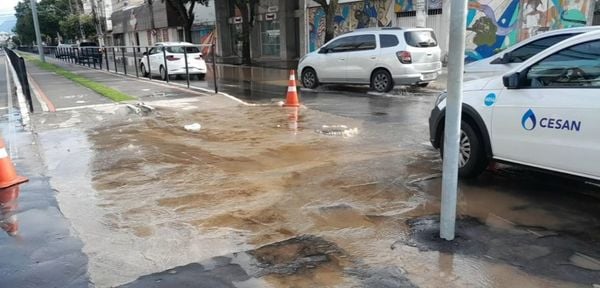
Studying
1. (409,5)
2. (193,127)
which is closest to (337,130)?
(193,127)

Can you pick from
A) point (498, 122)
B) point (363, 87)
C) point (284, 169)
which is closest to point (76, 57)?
point (363, 87)

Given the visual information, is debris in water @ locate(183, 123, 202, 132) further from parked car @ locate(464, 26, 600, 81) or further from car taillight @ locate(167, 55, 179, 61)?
car taillight @ locate(167, 55, 179, 61)

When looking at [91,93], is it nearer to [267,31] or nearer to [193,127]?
[193,127]

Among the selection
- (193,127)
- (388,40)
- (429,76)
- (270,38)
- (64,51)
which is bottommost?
(193,127)

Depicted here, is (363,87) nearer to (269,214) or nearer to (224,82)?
(224,82)

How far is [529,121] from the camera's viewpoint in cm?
485

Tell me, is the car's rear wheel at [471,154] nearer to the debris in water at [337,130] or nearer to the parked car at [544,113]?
the parked car at [544,113]

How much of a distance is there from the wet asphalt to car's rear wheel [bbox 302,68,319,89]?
24.1 ft

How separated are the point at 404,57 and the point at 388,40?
2.65ft

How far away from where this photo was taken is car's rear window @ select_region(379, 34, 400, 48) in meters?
13.7

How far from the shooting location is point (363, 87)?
1593cm

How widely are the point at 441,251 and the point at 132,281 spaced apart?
2417 millimetres

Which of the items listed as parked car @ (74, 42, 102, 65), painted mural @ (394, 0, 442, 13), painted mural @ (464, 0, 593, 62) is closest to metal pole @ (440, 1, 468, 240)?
painted mural @ (464, 0, 593, 62)

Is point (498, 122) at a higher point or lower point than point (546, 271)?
higher
